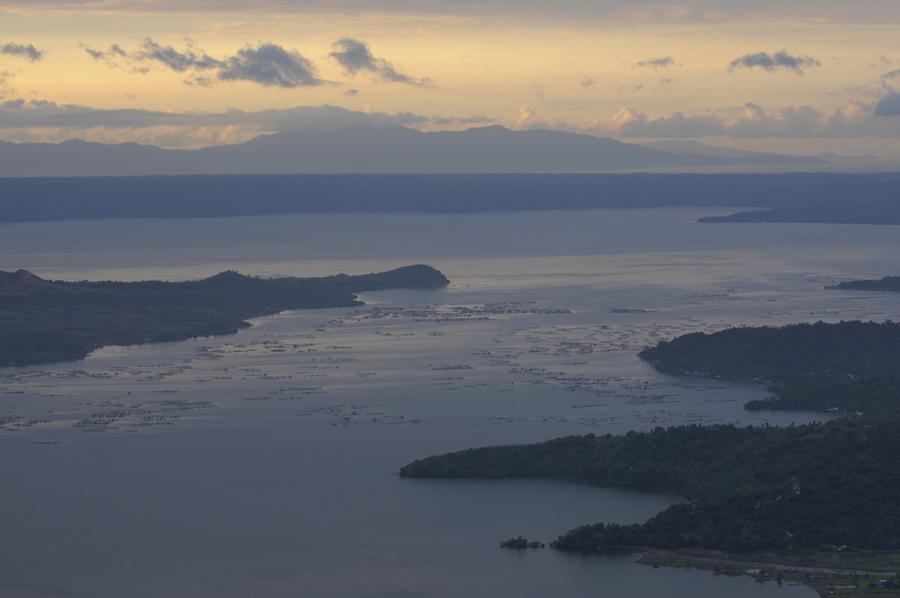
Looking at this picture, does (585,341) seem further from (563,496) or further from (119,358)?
(563,496)

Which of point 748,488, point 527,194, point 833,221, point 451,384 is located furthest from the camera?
point 527,194

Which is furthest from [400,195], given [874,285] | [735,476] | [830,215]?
[735,476]

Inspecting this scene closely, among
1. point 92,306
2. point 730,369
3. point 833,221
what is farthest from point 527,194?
point 730,369

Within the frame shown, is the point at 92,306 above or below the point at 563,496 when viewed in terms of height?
above

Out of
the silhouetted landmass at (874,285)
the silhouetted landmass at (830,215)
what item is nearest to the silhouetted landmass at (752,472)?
the silhouetted landmass at (874,285)

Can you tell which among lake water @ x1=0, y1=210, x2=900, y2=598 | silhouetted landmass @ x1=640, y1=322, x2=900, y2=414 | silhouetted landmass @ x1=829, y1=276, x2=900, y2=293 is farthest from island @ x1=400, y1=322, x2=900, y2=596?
silhouetted landmass @ x1=829, y1=276, x2=900, y2=293

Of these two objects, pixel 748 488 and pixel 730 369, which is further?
pixel 730 369
